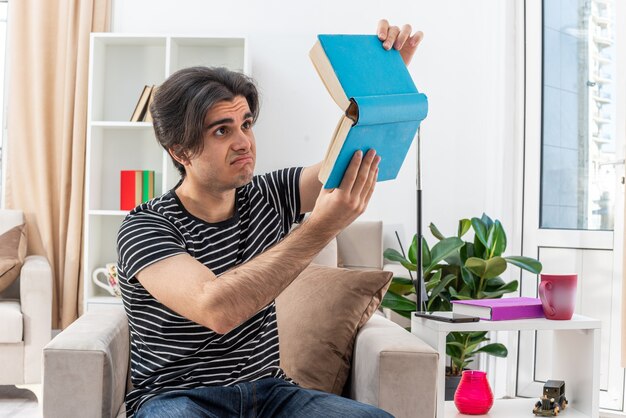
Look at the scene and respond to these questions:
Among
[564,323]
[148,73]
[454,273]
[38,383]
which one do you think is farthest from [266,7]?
[564,323]

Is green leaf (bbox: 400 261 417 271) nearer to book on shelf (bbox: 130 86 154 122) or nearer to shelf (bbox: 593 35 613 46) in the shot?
shelf (bbox: 593 35 613 46)

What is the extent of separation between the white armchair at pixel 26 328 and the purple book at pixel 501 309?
1.85 metres

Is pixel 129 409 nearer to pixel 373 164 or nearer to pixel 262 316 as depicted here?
pixel 262 316

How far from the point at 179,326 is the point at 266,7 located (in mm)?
2702

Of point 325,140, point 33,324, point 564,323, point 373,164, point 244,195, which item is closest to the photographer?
point 373,164

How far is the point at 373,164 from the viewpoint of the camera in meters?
1.26

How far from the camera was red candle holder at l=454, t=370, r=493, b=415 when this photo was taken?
221cm

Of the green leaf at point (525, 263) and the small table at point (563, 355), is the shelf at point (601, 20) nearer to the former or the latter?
the green leaf at point (525, 263)

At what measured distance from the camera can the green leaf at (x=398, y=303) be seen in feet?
9.73

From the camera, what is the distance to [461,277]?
3.19 metres

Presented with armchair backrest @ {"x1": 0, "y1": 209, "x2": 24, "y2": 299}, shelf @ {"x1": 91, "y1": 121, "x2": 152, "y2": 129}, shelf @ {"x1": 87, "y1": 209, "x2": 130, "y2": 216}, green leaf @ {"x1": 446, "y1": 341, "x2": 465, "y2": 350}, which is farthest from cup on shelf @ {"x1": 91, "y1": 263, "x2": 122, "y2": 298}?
green leaf @ {"x1": 446, "y1": 341, "x2": 465, "y2": 350}

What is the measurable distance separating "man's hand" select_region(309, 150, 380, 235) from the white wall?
2.44m

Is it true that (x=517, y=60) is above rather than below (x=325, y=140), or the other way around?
above

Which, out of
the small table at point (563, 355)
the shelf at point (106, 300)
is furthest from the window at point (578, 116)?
the shelf at point (106, 300)
